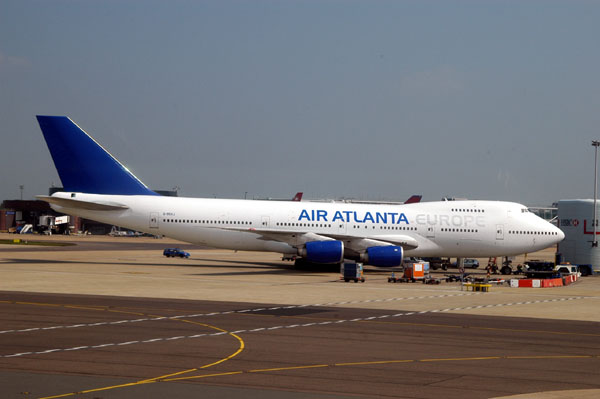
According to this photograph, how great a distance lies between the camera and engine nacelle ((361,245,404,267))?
55.6 m

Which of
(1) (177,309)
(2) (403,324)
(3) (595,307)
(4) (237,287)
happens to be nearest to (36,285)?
(4) (237,287)

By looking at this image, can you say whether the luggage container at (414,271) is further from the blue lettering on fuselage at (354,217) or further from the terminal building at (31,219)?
the terminal building at (31,219)

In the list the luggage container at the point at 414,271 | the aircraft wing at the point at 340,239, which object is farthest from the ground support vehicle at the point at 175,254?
the luggage container at the point at 414,271

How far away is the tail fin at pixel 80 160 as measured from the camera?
5700 cm

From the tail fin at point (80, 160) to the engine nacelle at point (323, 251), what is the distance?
1471 centimetres

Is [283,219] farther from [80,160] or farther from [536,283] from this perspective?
[536,283]

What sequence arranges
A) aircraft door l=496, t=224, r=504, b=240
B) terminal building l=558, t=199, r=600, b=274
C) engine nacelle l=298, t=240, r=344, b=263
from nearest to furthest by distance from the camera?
1. engine nacelle l=298, t=240, r=344, b=263
2. aircraft door l=496, t=224, r=504, b=240
3. terminal building l=558, t=199, r=600, b=274

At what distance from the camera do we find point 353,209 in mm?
60250

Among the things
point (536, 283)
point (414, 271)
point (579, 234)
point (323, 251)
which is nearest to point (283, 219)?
point (323, 251)

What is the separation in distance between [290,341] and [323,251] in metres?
31.7

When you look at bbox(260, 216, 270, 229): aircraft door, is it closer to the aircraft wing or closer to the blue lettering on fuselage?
the aircraft wing

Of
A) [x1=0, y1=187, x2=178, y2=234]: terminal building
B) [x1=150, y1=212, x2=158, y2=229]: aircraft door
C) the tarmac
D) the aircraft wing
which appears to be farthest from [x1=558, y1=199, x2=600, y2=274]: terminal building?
[x1=0, y1=187, x2=178, y2=234]: terminal building

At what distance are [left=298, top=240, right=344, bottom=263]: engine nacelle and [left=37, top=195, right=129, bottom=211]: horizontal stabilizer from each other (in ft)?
46.3

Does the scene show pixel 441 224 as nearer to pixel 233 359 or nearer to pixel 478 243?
pixel 478 243
